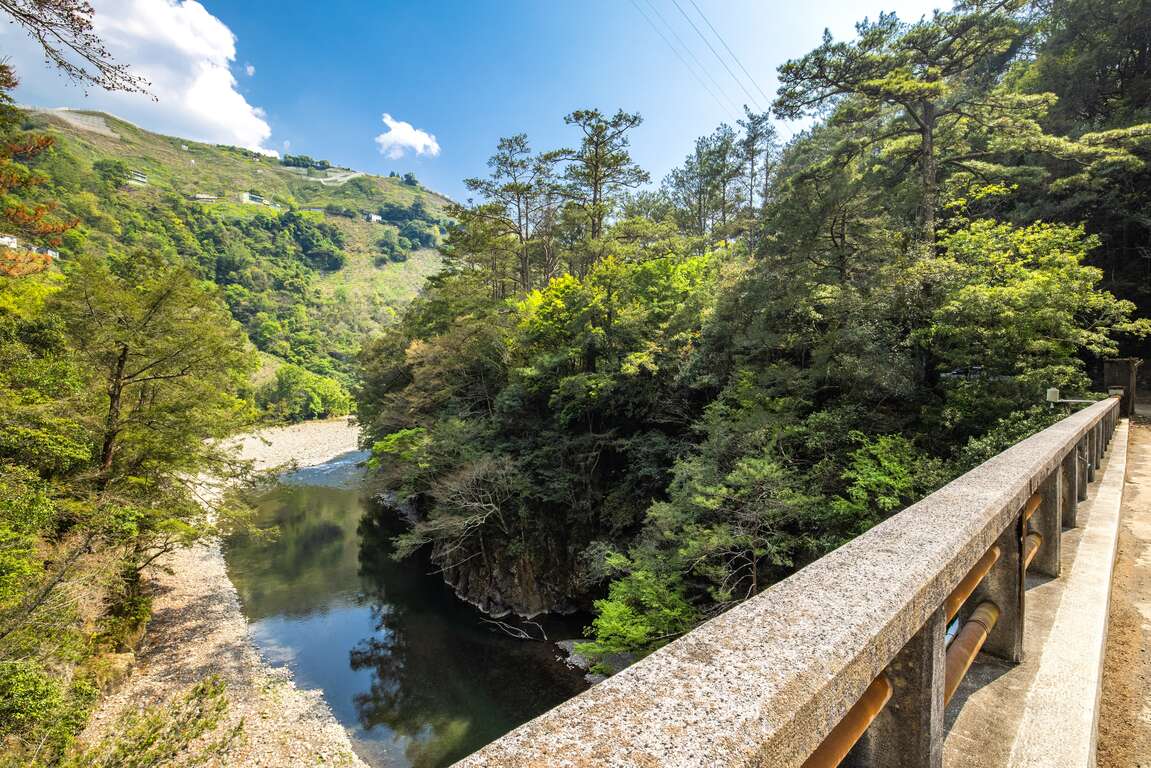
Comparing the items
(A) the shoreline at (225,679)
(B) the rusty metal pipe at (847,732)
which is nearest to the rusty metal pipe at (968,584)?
(B) the rusty metal pipe at (847,732)

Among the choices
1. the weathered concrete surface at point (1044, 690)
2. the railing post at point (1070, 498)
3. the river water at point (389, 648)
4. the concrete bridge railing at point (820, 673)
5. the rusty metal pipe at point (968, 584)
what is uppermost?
the concrete bridge railing at point (820, 673)

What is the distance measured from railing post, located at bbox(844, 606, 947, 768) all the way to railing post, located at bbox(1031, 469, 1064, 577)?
6.12 feet

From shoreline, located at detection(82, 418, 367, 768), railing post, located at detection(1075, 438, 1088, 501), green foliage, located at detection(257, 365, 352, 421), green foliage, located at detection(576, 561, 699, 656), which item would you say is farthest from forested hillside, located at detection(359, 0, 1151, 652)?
green foliage, located at detection(257, 365, 352, 421)

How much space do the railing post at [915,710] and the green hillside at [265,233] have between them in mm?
40831

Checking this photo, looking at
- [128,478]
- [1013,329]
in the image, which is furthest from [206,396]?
[1013,329]

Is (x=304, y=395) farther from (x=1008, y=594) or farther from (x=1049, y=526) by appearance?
(x=1008, y=594)

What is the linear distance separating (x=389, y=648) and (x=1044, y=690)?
45.0 feet

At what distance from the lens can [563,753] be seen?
24.8 inches

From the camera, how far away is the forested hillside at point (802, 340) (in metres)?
8.09

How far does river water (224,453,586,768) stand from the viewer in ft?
31.4

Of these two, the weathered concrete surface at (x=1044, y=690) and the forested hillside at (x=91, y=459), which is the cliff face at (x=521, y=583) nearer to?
the forested hillside at (x=91, y=459)

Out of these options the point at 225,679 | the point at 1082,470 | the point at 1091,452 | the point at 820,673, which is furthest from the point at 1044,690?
the point at 225,679

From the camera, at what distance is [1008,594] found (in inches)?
66.0

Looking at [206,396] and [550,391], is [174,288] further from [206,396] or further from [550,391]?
[550,391]
